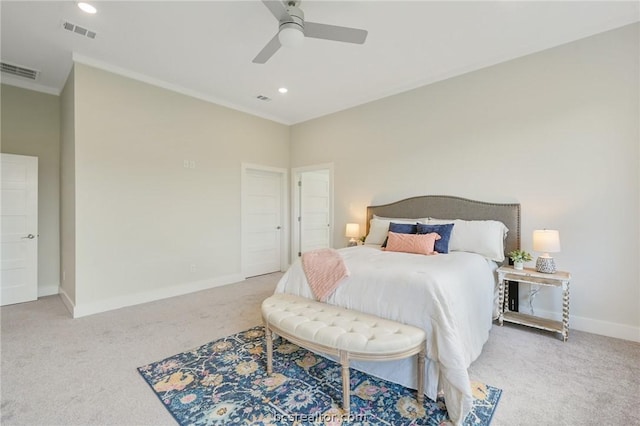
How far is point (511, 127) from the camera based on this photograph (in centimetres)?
345

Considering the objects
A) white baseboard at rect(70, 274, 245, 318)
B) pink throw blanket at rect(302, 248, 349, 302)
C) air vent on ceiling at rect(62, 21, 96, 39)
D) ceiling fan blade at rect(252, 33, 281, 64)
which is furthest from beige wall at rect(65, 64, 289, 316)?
pink throw blanket at rect(302, 248, 349, 302)

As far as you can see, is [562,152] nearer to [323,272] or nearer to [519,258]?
[519,258]

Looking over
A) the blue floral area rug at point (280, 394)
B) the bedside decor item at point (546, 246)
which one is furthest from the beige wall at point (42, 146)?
the bedside decor item at point (546, 246)

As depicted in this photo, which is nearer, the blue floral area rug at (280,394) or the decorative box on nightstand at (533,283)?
the blue floral area rug at (280,394)

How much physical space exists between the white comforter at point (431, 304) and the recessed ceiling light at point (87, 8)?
3.05 meters

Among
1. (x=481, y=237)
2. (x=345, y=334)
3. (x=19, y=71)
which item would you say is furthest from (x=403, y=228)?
(x=19, y=71)

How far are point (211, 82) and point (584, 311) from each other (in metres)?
5.42

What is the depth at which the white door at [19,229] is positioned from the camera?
3939 millimetres

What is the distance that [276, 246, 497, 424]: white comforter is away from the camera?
180 cm

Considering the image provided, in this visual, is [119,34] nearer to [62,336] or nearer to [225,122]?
[225,122]

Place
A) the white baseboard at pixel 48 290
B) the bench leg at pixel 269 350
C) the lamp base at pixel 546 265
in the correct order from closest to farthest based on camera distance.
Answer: the bench leg at pixel 269 350, the lamp base at pixel 546 265, the white baseboard at pixel 48 290

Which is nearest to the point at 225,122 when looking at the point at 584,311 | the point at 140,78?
the point at 140,78

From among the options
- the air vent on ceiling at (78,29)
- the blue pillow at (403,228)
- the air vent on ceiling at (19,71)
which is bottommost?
the blue pillow at (403,228)

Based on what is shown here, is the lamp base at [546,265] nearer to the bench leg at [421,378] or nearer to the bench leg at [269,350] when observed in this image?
the bench leg at [421,378]
